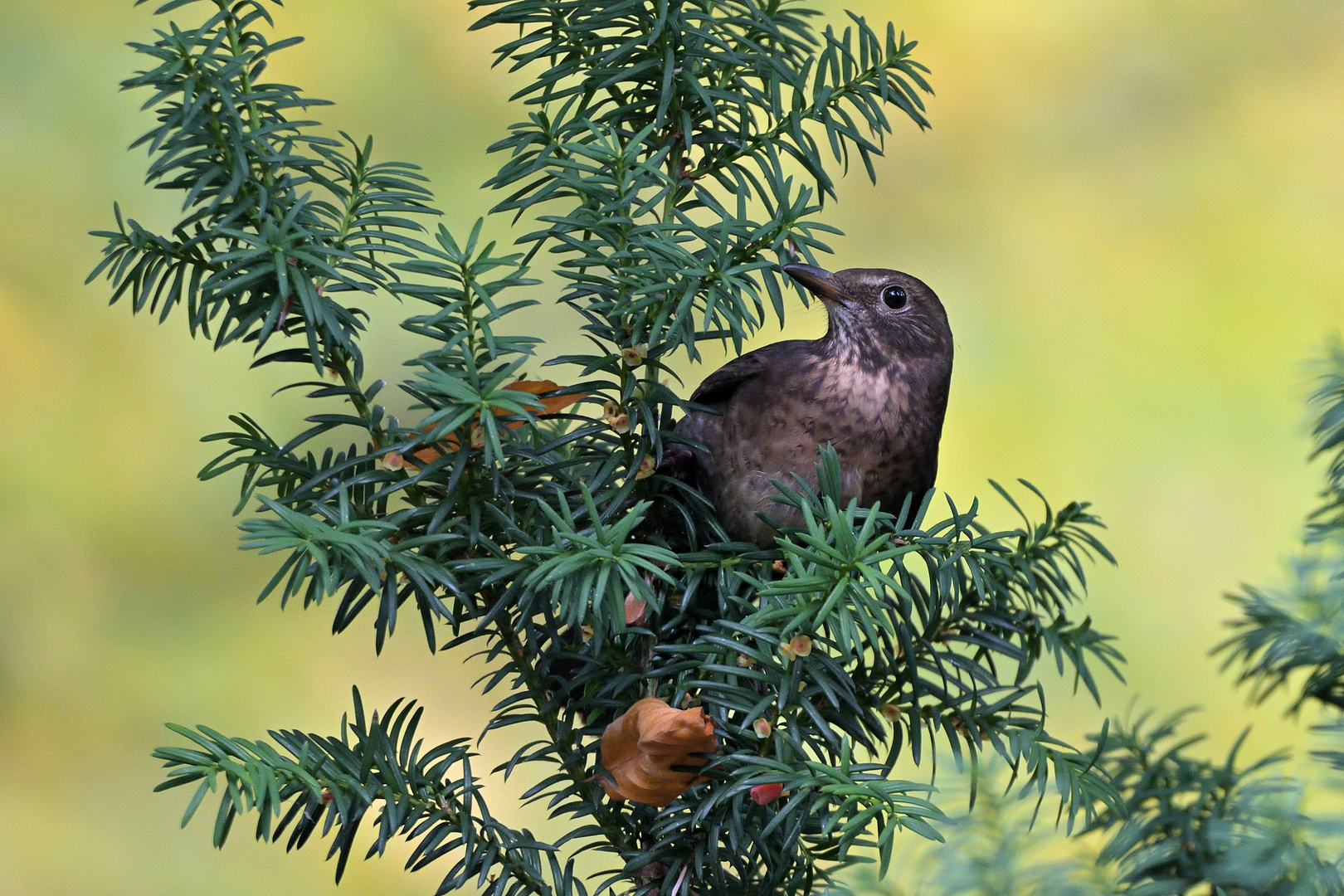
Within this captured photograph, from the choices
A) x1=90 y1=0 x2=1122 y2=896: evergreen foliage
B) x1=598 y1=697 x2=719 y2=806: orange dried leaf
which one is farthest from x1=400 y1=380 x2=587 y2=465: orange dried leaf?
x1=598 y1=697 x2=719 y2=806: orange dried leaf

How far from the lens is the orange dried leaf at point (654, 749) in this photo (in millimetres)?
460

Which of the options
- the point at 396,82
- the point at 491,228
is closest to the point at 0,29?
the point at 396,82

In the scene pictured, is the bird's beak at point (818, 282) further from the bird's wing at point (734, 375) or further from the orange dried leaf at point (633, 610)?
the orange dried leaf at point (633, 610)

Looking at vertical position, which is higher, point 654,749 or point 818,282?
point 818,282

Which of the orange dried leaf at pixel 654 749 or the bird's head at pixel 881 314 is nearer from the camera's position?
the orange dried leaf at pixel 654 749

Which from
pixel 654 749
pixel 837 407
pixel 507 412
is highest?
pixel 837 407

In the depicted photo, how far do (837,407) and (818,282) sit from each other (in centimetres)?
7

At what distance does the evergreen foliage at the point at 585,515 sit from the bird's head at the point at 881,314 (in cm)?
14

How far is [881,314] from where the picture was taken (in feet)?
2.32

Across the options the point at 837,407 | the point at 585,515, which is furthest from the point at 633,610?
the point at 837,407

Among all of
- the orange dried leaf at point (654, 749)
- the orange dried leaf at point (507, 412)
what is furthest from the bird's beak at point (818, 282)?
the orange dried leaf at point (654, 749)

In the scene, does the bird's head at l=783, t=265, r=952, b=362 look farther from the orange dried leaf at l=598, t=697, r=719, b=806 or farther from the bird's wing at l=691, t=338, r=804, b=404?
the orange dried leaf at l=598, t=697, r=719, b=806

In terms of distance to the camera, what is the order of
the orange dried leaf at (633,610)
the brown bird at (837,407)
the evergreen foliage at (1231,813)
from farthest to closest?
the brown bird at (837,407) < the orange dried leaf at (633,610) < the evergreen foliage at (1231,813)

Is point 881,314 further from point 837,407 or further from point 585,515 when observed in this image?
point 585,515
